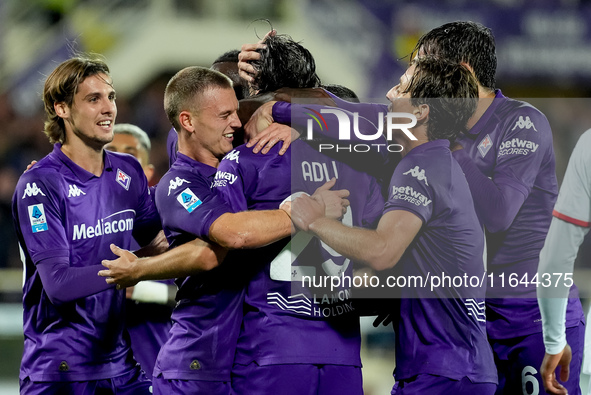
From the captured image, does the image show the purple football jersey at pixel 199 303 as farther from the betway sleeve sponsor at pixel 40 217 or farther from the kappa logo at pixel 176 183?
the betway sleeve sponsor at pixel 40 217

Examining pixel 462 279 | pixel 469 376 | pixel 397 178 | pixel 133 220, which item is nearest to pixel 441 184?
pixel 397 178

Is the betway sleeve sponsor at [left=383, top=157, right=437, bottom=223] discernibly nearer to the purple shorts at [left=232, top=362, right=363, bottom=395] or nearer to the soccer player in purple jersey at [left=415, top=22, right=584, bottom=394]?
the soccer player in purple jersey at [left=415, top=22, right=584, bottom=394]

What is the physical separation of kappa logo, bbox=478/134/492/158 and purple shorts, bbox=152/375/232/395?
1663 mm

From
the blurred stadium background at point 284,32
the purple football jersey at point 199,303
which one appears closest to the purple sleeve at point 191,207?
the purple football jersey at point 199,303

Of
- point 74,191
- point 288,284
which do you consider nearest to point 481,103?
point 288,284

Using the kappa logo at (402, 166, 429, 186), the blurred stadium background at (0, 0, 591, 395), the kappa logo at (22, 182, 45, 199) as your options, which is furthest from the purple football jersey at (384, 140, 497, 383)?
the blurred stadium background at (0, 0, 591, 395)

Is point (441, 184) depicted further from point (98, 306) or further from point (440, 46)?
point (98, 306)

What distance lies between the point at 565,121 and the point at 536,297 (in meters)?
9.68

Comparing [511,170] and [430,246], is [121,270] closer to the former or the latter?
[430,246]

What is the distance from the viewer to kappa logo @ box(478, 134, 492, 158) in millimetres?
3895

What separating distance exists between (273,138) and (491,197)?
1057 millimetres

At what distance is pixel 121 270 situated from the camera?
11.5 feet

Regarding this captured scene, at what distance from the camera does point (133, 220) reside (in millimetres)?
4066

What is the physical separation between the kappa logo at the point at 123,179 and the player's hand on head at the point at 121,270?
567 millimetres
